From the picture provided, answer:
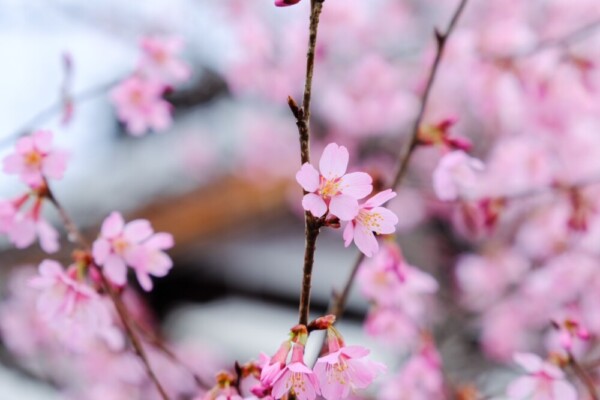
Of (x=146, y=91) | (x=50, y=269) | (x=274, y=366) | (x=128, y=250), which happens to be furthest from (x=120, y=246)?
(x=146, y=91)

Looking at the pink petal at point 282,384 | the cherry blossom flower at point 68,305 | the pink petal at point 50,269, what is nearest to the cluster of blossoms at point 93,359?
the cherry blossom flower at point 68,305

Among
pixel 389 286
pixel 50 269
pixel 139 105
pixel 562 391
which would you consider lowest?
pixel 562 391

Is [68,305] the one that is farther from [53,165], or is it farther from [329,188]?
[329,188]

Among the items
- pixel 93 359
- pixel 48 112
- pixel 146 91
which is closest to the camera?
pixel 48 112

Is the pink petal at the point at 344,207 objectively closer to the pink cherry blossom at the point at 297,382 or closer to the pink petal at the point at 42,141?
the pink cherry blossom at the point at 297,382

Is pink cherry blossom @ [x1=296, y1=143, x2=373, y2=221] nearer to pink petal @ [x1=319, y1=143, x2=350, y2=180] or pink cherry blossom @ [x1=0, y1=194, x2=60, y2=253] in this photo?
pink petal @ [x1=319, y1=143, x2=350, y2=180]

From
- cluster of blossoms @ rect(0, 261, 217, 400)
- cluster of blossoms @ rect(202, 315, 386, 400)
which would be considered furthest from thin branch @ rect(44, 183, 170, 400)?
cluster of blossoms @ rect(202, 315, 386, 400)
